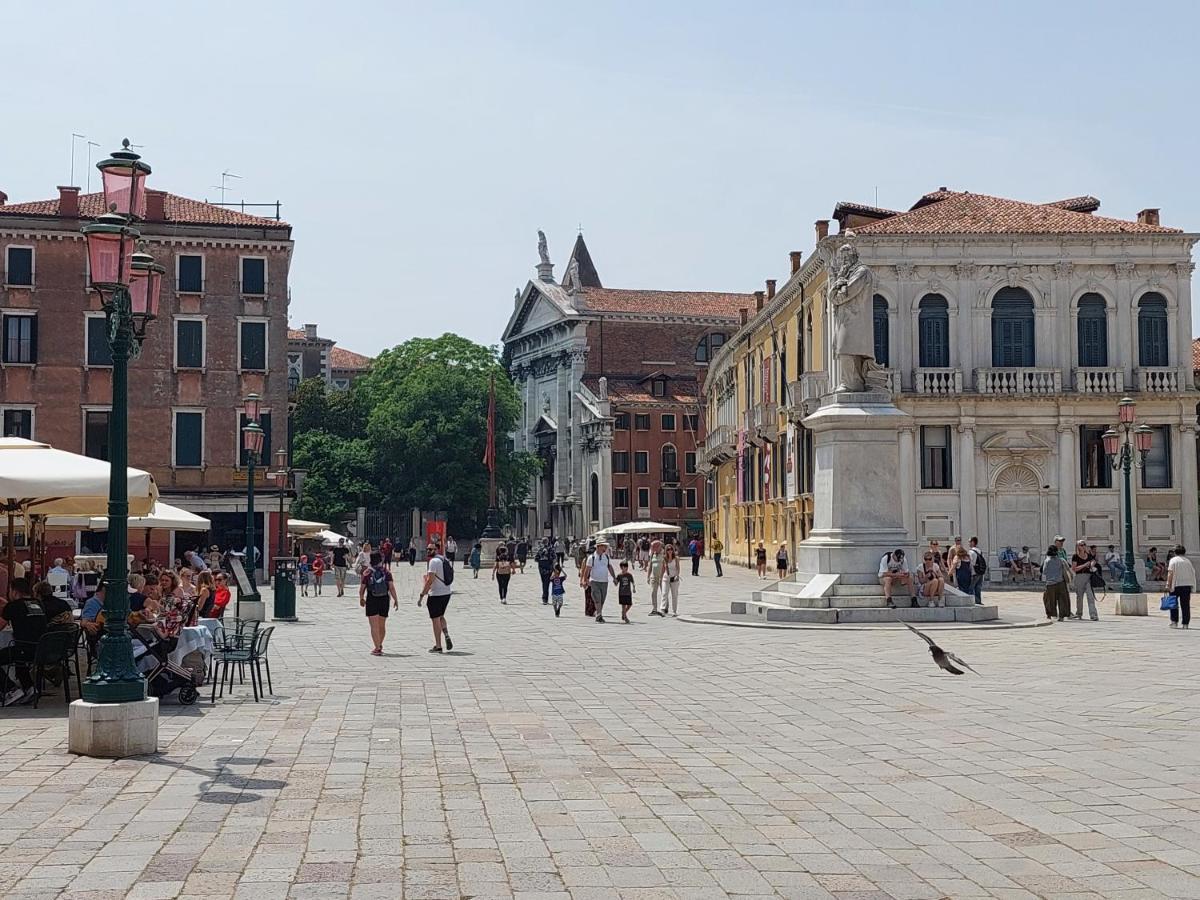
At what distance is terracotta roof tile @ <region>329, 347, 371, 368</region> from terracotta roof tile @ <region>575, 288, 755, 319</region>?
23591 millimetres

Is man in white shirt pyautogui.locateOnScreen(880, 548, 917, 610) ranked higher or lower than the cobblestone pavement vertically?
higher

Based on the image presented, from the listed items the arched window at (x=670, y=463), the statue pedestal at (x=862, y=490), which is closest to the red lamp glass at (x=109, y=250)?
the statue pedestal at (x=862, y=490)

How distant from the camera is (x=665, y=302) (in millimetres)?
98000

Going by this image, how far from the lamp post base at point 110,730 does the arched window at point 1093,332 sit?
3648 cm

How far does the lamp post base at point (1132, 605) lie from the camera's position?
84.3 feet

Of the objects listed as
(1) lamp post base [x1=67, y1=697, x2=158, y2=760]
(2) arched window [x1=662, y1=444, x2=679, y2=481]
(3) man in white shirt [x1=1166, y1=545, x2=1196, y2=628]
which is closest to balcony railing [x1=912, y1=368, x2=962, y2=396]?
(3) man in white shirt [x1=1166, y1=545, x2=1196, y2=628]

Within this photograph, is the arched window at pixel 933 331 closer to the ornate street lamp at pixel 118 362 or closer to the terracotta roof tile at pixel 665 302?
the ornate street lamp at pixel 118 362

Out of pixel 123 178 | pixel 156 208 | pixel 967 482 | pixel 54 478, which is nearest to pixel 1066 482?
pixel 967 482

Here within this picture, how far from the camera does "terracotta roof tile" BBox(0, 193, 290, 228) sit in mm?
45875

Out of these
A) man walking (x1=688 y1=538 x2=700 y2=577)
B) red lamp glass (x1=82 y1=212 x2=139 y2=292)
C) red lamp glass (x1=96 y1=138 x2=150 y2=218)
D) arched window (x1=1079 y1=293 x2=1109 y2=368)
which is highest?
arched window (x1=1079 y1=293 x2=1109 y2=368)

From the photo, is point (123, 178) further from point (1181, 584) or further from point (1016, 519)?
point (1016, 519)

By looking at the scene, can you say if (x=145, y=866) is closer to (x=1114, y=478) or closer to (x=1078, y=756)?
(x=1078, y=756)

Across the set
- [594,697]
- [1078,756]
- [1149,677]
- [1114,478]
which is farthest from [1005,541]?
[1078,756]

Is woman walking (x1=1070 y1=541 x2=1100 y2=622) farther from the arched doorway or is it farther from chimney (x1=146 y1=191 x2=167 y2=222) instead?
chimney (x1=146 y1=191 x2=167 y2=222)
